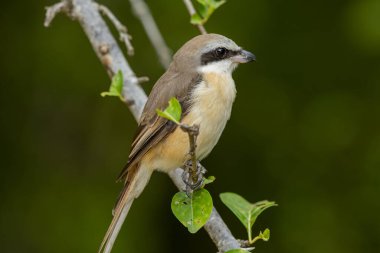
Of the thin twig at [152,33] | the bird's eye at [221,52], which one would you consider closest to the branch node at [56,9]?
the thin twig at [152,33]

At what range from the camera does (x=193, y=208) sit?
327 cm

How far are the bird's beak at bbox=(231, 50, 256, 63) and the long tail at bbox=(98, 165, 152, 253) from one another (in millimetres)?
847

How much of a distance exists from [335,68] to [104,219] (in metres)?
2.12

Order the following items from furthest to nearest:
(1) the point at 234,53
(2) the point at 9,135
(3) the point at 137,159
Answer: (2) the point at 9,135
(1) the point at 234,53
(3) the point at 137,159

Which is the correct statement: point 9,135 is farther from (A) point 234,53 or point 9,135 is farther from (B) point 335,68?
(B) point 335,68

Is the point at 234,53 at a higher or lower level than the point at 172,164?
higher

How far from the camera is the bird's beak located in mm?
4266

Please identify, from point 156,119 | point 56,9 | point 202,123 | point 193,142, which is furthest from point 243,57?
point 193,142

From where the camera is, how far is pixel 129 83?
4.47m

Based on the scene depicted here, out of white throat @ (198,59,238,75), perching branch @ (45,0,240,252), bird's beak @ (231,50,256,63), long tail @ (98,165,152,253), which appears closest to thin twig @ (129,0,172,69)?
perching branch @ (45,0,240,252)

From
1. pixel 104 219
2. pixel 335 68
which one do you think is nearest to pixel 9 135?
pixel 104 219

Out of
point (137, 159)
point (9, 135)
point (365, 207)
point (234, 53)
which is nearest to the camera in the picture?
point (137, 159)

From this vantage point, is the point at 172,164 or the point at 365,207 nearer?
the point at 172,164

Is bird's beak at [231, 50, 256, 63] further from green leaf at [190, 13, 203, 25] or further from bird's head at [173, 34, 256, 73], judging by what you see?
green leaf at [190, 13, 203, 25]
